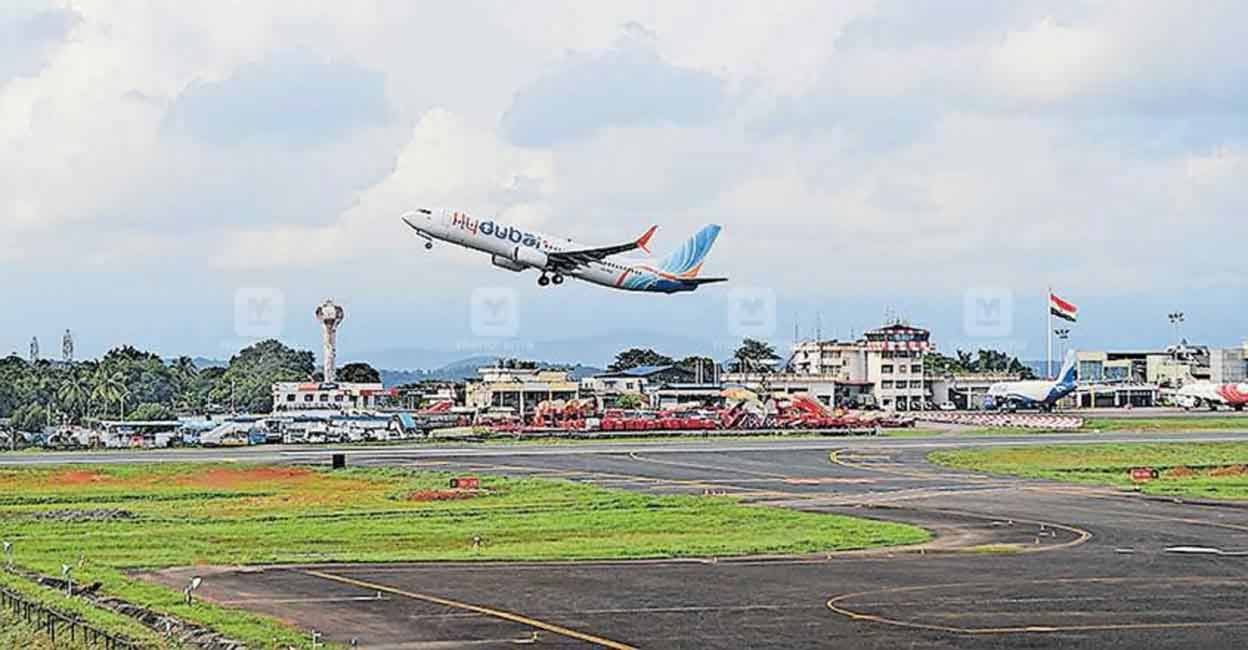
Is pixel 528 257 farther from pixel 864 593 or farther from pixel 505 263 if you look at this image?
pixel 864 593

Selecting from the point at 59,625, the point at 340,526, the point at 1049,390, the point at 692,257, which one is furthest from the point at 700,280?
the point at 1049,390

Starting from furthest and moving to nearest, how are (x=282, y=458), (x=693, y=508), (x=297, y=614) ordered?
1. (x=282, y=458)
2. (x=693, y=508)
3. (x=297, y=614)

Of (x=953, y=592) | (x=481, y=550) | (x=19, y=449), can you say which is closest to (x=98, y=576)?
(x=481, y=550)

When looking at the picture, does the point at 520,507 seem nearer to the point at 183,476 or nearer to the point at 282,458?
the point at 183,476

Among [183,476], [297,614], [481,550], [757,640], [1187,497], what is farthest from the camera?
[183,476]

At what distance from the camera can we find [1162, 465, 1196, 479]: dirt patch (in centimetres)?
8681

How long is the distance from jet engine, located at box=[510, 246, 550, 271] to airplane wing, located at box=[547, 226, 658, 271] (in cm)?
50

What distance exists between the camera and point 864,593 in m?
40.8

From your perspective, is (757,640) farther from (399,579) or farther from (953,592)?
(399,579)

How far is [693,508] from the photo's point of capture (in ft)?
221

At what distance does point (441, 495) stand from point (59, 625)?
38.8 metres

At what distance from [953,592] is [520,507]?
30.6 metres

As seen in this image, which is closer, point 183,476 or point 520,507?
point 520,507

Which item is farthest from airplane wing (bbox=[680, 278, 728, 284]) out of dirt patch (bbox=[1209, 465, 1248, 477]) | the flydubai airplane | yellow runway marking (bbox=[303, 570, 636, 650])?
yellow runway marking (bbox=[303, 570, 636, 650])
